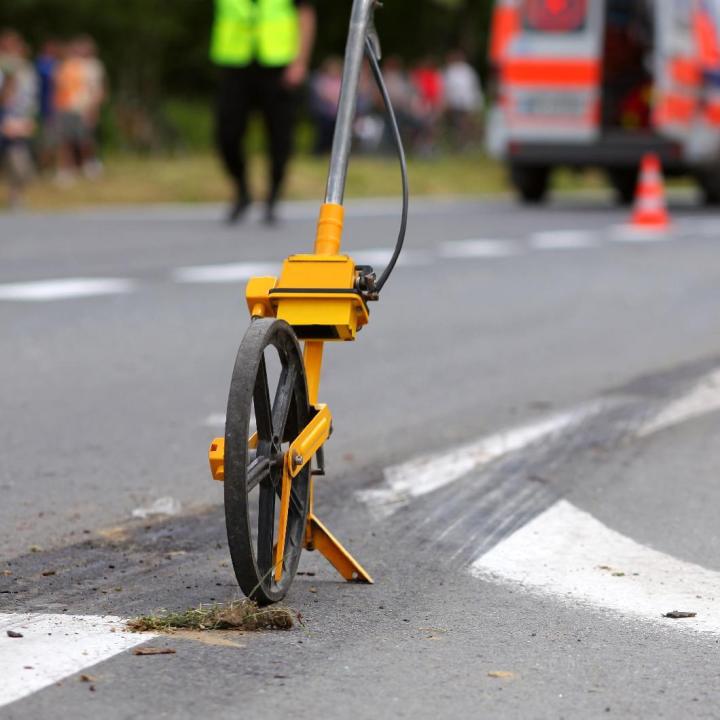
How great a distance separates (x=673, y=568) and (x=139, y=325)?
15.7 ft

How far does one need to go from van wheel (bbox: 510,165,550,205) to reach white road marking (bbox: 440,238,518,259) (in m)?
5.91

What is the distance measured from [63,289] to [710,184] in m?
11.3

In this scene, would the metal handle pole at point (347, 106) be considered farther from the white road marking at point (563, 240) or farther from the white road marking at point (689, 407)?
the white road marking at point (563, 240)

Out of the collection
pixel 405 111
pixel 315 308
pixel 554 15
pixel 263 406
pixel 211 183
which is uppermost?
pixel 554 15

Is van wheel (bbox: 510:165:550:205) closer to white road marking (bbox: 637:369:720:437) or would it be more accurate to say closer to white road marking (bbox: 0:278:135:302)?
white road marking (bbox: 0:278:135:302)

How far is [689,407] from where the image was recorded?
6.63 meters

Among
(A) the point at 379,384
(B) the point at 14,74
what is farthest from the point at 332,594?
(B) the point at 14,74

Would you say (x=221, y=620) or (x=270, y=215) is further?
(x=270, y=215)

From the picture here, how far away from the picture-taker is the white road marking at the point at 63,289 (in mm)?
9648

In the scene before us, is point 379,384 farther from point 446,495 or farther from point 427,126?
point 427,126

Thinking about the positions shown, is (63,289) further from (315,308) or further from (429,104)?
(429,104)

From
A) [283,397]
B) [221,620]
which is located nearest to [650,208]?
[283,397]

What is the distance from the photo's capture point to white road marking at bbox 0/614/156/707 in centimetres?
320

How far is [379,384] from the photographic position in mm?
7211
